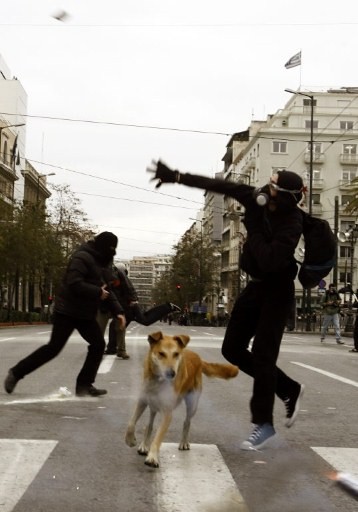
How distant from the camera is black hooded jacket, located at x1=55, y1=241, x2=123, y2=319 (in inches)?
298

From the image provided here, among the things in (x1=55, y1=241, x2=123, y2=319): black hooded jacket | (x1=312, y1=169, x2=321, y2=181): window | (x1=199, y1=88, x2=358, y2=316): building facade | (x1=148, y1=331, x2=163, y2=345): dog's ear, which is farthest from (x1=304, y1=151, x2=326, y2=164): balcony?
(x1=148, y1=331, x2=163, y2=345): dog's ear

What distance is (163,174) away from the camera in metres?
5.34

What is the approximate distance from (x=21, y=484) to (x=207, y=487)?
3.37 feet

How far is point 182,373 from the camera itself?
5258mm

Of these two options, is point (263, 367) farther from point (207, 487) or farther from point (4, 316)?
point (4, 316)

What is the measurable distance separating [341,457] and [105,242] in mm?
3444

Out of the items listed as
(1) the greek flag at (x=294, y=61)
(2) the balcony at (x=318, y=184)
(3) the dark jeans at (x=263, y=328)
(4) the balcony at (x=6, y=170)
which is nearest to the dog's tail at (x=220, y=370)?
(3) the dark jeans at (x=263, y=328)

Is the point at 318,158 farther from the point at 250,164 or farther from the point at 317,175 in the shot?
the point at 250,164

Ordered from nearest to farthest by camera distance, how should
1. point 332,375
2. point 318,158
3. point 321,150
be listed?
point 332,375 < point 318,158 < point 321,150

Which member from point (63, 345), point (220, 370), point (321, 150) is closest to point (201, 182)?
point (220, 370)

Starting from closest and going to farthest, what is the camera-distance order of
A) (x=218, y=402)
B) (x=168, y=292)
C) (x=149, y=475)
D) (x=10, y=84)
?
(x=149, y=475), (x=218, y=402), (x=10, y=84), (x=168, y=292)

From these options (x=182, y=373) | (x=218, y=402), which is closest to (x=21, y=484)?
(x=182, y=373)

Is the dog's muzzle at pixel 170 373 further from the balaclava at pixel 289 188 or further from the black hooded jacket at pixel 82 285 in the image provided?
the black hooded jacket at pixel 82 285

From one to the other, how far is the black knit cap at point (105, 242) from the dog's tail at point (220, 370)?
2.20 m
